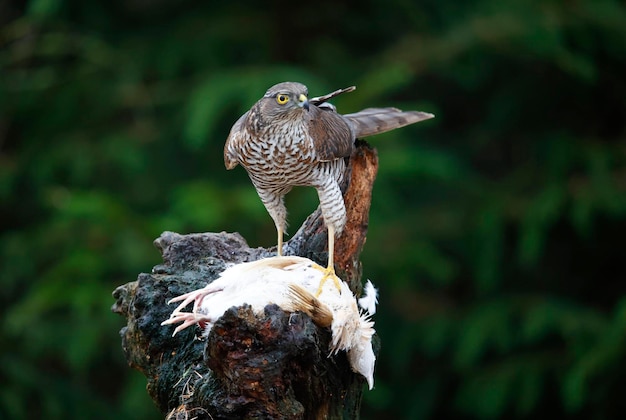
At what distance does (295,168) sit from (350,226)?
0.48m

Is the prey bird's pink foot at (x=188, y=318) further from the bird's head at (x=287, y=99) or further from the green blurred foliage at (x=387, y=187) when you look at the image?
the green blurred foliage at (x=387, y=187)

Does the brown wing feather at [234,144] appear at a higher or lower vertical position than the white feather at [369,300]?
higher

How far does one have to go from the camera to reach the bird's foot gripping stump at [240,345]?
313 centimetres

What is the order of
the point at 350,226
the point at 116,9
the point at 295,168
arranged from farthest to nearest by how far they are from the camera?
the point at 116,9 < the point at 350,226 < the point at 295,168

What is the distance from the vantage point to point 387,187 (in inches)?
310

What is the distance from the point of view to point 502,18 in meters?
7.90

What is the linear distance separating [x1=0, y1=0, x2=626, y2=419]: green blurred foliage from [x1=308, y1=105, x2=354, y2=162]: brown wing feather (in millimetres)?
2892

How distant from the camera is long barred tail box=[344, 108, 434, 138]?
4.52 metres

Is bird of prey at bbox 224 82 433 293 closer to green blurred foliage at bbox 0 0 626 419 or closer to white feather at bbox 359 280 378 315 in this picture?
white feather at bbox 359 280 378 315

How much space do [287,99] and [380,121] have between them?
Answer: 35.8 inches

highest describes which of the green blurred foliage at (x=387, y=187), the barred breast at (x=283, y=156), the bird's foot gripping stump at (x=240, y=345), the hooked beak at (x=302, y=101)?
the hooked beak at (x=302, y=101)

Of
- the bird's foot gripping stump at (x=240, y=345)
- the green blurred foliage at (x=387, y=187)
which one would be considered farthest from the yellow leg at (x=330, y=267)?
the green blurred foliage at (x=387, y=187)

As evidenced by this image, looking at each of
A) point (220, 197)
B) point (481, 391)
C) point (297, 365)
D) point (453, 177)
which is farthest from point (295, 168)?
point (481, 391)

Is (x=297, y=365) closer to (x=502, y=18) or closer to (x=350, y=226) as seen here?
(x=350, y=226)
